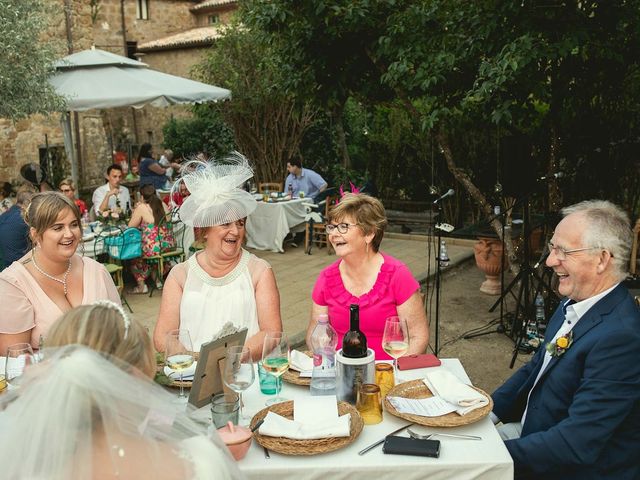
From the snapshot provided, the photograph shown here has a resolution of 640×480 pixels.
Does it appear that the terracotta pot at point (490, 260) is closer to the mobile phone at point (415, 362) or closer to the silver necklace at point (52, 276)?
the mobile phone at point (415, 362)

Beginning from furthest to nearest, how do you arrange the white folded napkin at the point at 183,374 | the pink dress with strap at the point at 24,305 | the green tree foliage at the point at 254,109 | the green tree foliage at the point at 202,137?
the green tree foliage at the point at 202,137 < the green tree foliage at the point at 254,109 < the pink dress with strap at the point at 24,305 < the white folded napkin at the point at 183,374

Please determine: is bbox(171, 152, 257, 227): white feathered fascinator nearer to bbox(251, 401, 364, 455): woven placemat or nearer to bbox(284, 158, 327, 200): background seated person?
bbox(251, 401, 364, 455): woven placemat

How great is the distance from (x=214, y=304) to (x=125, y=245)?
3.94m

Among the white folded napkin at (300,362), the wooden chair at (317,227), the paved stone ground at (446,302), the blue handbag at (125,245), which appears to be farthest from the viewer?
the wooden chair at (317,227)

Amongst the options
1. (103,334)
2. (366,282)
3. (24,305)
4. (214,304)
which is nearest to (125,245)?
(24,305)

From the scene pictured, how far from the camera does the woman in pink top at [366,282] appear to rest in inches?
124

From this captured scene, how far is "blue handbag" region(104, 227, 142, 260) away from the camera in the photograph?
6.75 m

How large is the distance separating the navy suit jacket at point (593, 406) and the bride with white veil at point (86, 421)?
1.32 m

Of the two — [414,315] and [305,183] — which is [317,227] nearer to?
[305,183]

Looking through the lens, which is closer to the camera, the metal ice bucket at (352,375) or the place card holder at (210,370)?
the place card holder at (210,370)

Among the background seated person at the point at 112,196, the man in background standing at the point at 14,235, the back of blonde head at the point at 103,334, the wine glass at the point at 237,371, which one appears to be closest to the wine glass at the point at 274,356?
the wine glass at the point at 237,371

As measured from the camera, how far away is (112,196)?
7926mm

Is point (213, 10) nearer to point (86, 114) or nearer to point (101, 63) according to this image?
point (86, 114)

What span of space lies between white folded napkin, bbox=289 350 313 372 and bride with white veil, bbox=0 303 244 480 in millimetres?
1035
